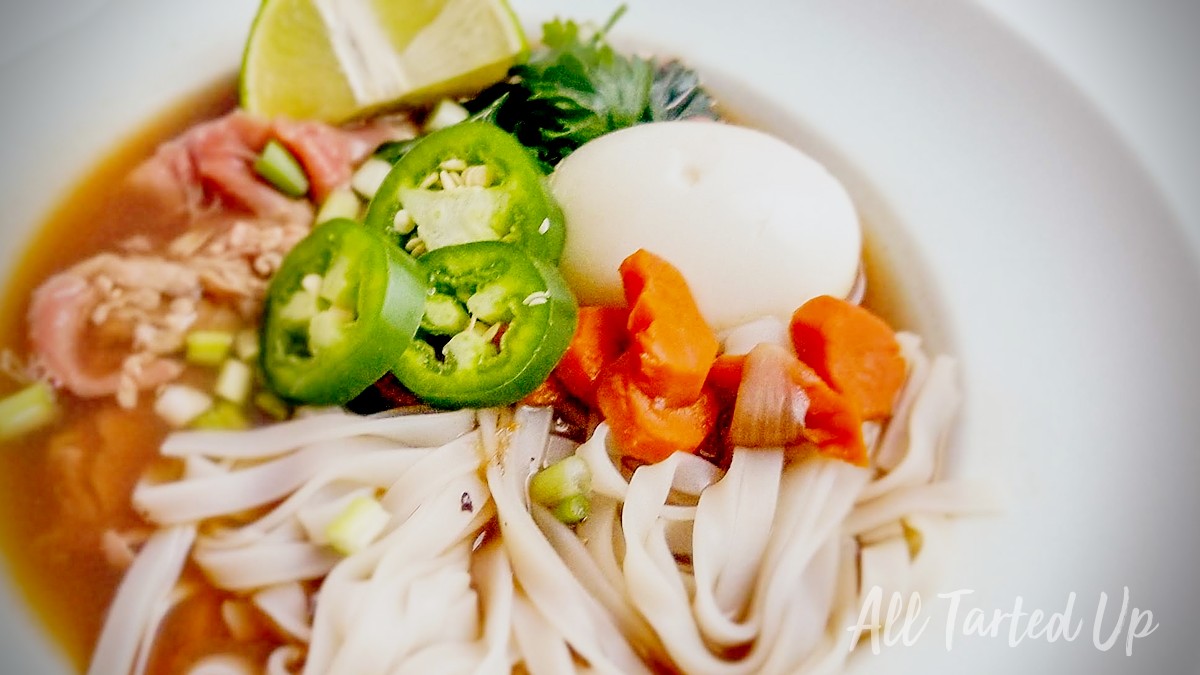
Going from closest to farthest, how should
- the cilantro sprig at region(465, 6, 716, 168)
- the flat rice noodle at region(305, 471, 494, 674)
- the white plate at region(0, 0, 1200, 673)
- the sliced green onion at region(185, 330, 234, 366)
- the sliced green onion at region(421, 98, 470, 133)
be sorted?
the flat rice noodle at region(305, 471, 494, 674) → the white plate at region(0, 0, 1200, 673) → the sliced green onion at region(185, 330, 234, 366) → the cilantro sprig at region(465, 6, 716, 168) → the sliced green onion at region(421, 98, 470, 133)

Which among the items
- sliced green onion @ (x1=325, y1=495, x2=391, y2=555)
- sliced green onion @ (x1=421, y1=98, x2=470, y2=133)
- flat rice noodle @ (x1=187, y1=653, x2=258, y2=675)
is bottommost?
flat rice noodle @ (x1=187, y1=653, x2=258, y2=675)

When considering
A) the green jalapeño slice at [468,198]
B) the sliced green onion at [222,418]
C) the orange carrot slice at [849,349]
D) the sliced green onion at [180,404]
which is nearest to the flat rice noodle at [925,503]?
the orange carrot slice at [849,349]

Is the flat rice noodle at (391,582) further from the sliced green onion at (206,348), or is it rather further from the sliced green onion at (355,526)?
the sliced green onion at (206,348)

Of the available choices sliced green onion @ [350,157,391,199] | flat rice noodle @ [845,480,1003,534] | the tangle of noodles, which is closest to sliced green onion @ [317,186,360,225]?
sliced green onion @ [350,157,391,199]

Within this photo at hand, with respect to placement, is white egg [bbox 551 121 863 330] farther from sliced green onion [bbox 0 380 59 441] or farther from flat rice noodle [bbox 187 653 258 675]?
sliced green onion [bbox 0 380 59 441]

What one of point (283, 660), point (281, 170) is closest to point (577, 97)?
point (281, 170)

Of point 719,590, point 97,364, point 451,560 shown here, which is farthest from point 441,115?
point 719,590
